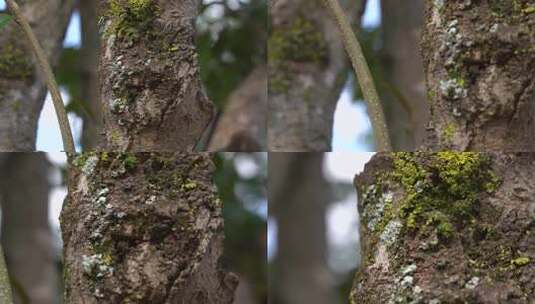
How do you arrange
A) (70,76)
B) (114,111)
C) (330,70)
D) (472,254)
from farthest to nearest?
(330,70) < (70,76) < (114,111) < (472,254)

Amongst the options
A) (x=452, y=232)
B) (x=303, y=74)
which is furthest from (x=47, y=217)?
(x=452, y=232)

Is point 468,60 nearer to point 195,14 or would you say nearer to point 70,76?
point 195,14

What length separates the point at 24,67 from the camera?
1446mm

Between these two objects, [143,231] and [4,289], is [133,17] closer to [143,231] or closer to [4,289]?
[143,231]

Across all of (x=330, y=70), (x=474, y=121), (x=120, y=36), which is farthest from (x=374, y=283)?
(x=330, y=70)

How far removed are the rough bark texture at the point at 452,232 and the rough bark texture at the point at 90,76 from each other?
0.43 m

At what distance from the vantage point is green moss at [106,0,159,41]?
116 centimetres

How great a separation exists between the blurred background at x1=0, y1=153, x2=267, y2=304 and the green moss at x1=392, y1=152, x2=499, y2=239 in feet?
1.75

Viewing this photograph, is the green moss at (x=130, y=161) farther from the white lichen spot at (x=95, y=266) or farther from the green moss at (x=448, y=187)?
the green moss at (x=448, y=187)

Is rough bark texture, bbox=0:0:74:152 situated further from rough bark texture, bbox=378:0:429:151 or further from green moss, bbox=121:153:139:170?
rough bark texture, bbox=378:0:429:151

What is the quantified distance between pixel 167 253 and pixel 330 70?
1.06m

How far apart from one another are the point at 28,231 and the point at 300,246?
0.84m

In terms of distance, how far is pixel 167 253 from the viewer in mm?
1076

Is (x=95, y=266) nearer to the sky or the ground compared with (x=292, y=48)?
nearer to the ground
